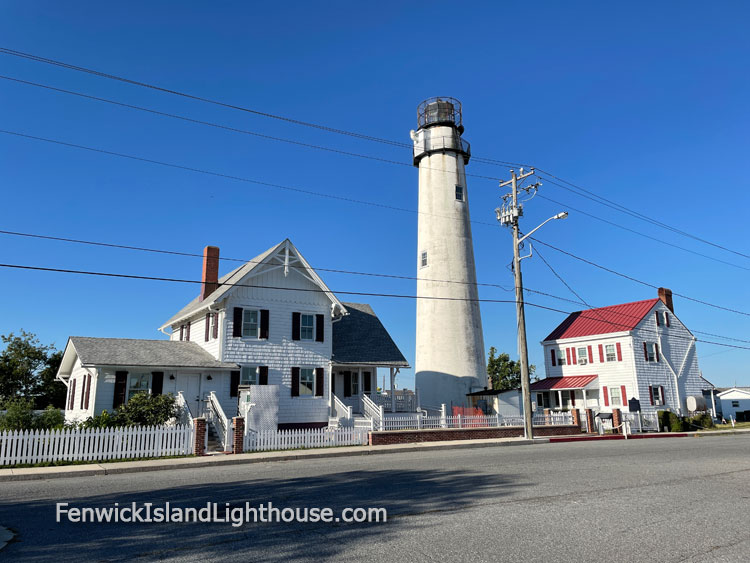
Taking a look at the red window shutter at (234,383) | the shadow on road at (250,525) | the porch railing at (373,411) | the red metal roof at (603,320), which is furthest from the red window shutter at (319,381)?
the red metal roof at (603,320)

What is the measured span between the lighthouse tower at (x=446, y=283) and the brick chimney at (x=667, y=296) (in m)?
18.6

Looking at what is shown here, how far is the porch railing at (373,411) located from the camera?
23.1m

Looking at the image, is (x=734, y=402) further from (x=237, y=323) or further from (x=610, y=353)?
(x=237, y=323)

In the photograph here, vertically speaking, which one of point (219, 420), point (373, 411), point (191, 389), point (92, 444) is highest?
point (191, 389)

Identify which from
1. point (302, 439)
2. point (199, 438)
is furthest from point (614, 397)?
point (199, 438)

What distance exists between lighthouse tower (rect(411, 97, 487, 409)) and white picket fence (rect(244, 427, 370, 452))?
9.59 meters

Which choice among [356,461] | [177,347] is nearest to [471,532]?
[356,461]

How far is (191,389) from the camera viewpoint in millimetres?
23656

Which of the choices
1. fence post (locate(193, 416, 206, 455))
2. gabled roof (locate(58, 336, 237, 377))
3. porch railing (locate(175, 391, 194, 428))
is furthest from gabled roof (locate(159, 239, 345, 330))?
fence post (locate(193, 416, 206, 455))

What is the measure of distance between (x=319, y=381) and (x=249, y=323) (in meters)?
4.44

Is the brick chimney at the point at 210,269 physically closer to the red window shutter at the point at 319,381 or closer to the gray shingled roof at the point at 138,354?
the gray shingled roof at the point at 138,354

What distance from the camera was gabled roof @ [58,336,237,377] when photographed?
2159 cm

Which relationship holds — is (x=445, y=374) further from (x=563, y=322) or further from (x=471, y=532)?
(x=471, y=532)

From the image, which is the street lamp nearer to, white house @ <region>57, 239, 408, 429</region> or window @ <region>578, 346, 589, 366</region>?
white house @ <region>57, 239, 408, 429</region>
